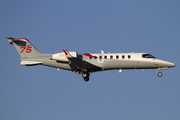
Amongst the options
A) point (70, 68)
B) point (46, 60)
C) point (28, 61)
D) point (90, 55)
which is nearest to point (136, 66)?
point (90, 55)

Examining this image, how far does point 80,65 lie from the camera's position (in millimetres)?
30375

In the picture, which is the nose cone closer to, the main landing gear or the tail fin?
the main landing gear

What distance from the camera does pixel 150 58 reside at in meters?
30.3

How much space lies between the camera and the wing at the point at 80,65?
29.1 m

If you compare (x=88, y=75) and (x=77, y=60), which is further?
(x=88, y=75)

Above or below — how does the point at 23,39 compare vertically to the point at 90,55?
above

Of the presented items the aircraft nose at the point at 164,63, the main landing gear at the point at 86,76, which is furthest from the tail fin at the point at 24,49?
the aircraft nose at the point at 164,63

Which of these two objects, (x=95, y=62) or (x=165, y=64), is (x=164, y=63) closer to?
(x=165, y=64)

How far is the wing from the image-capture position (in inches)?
1145

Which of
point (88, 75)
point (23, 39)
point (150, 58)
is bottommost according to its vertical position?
point (88, 75)

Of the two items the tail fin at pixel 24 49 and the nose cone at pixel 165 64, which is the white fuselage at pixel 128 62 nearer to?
the nose cone at pixel 165 64

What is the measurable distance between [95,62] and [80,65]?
1840 millimetres

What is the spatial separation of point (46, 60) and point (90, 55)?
5.48 metres

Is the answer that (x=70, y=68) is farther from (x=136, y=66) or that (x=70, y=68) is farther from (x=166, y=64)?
(x=166, y=64)
